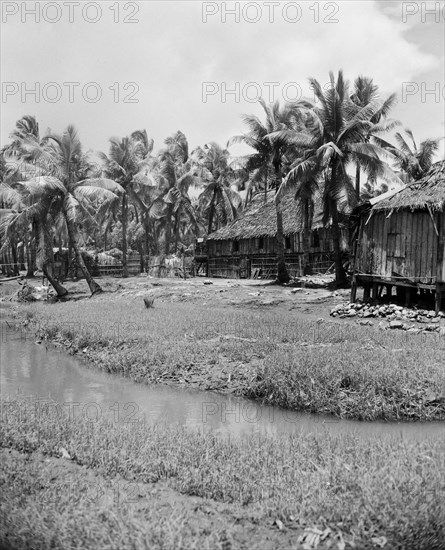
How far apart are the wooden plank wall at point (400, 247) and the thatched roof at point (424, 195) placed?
38cm

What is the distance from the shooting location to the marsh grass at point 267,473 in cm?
356

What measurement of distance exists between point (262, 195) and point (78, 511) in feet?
101

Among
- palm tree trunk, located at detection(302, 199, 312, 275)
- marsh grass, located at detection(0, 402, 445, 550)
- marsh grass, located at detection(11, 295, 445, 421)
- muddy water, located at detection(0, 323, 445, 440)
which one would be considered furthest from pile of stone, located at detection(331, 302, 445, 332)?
palm tree trunk, located at detection(302, 199, 312, 275)

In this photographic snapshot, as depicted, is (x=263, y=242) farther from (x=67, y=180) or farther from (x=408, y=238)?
(x=408, y=238)

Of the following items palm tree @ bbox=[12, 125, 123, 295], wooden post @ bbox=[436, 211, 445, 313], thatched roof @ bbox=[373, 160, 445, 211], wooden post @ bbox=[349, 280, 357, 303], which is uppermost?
palm tree @ bbox=[12, 125, 123, 295]

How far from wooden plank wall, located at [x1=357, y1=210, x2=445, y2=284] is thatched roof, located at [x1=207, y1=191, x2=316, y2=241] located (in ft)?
32.4

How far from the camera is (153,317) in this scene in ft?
45.1

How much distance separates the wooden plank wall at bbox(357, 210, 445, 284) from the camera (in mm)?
14401

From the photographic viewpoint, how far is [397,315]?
13.5m

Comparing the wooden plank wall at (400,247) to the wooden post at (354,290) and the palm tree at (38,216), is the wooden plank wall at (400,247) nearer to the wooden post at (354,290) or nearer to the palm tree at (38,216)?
the wooden post at (354,290)

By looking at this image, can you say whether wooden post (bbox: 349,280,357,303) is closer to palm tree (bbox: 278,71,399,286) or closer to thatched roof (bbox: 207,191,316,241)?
palm tree (bbox: 278,71,399,286)

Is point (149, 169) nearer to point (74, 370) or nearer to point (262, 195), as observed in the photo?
point (262, 195)

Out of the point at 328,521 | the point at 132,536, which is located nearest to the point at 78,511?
the point at 132,536

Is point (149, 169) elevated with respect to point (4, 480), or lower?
elevated
